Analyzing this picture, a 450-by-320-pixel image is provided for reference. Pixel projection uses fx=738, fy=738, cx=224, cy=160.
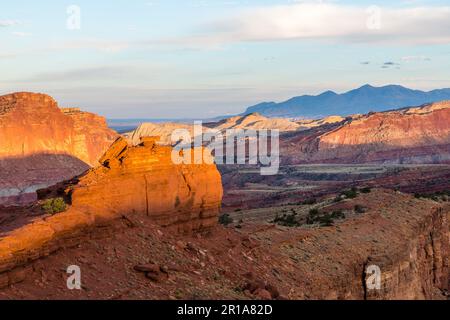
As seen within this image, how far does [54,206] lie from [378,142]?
128429 mm

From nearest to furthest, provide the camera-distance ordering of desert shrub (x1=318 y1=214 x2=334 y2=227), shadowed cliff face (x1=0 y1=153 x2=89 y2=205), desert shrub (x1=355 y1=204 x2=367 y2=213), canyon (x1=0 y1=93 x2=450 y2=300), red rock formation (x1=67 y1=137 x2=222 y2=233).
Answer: canyon (x1=0 y1=93 x2=450 y2=300), red rock formation (x1=67 y1=137 x2=222 y2=233), desert shrub (x1=318 y1=214 x2=334 y2=227), desert shrub (x1=355 y1=204 x2=367 y2=213), shadowed cliff face (x1=0 y1=153 x2=89 y2=205)

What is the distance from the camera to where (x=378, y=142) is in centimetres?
14050

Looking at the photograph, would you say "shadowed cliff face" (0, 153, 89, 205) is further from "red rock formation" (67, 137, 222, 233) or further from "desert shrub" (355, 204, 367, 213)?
"red rock formation" (67, 137, 222, 233)

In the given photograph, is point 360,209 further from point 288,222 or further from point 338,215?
point 288,222

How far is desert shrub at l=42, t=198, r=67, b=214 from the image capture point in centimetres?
1633

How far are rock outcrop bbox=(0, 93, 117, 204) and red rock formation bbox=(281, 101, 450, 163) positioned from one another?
2140 inches

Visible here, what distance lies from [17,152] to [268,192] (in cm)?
3051

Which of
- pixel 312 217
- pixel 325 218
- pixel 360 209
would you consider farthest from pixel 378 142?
pixel 325 218

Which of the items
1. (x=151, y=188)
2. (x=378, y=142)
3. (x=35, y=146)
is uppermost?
(x=151, y=188)

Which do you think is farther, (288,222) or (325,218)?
(288,222)

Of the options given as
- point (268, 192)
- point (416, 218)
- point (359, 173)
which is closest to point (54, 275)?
point (416, 218)

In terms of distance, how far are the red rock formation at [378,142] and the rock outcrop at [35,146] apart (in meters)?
54.4

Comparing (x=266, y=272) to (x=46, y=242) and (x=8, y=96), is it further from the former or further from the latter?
(x=8, y=96)

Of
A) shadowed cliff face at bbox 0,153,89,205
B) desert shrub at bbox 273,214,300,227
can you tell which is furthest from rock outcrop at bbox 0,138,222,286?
shadowed cliff face at bbox 0,153,89,205
